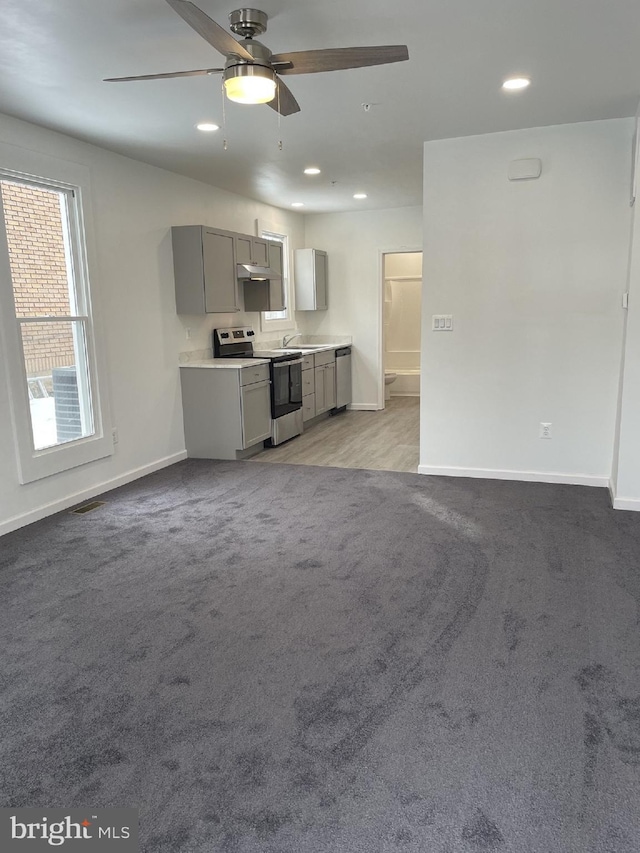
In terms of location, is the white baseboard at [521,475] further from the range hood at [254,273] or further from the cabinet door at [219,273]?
A: the range hood at [254,273]

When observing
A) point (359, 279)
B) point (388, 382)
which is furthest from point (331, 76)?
point (388, 382)

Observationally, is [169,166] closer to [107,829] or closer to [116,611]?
[116,611]

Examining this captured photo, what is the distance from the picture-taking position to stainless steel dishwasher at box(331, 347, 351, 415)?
7.88m

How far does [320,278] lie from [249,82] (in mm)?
5685

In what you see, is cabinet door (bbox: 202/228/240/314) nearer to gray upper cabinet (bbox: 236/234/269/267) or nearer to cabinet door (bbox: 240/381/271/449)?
gray upper cabinet (bbox: 236/234/269/267)

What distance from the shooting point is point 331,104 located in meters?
3.75

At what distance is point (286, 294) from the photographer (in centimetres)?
789

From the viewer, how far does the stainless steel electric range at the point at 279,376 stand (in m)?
6.18

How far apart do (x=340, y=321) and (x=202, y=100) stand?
486 cm

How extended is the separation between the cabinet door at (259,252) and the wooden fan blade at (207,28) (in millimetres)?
4137

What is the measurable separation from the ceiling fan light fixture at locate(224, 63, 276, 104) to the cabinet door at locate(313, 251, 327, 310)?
17.8 ft

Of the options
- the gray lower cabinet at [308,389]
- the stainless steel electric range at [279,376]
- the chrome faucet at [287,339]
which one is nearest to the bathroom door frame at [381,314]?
the chrome faucet at [287,339]

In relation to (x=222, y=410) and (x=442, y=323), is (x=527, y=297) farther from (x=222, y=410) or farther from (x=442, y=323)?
(x=222, y=410)

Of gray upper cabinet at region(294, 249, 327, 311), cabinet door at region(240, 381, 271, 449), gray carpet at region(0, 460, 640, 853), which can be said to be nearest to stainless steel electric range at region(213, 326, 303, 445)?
cabinet door at region(240, 381, 271, 449)
